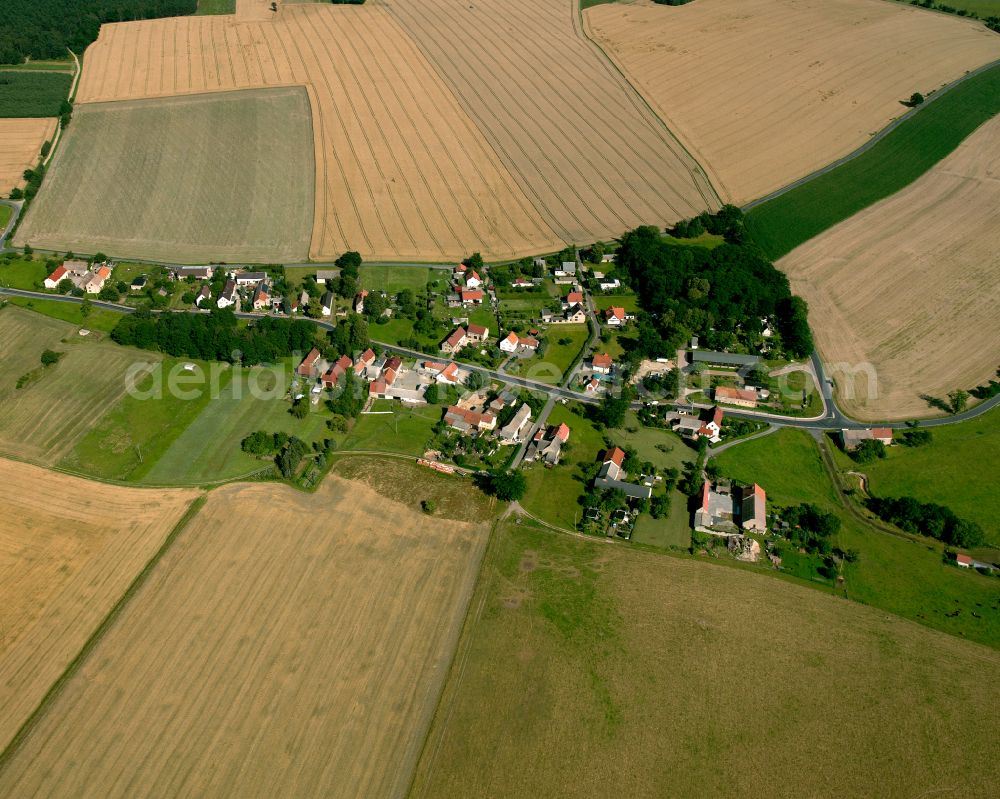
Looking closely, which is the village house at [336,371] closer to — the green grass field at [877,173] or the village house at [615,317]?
the village house at [615,317]

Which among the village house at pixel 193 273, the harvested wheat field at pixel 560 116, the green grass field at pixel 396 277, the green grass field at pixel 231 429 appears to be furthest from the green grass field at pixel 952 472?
the village house at pixel 193 273

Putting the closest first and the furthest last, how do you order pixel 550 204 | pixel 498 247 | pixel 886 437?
pixel 886 437, pixel 498 247, pixel 550 204

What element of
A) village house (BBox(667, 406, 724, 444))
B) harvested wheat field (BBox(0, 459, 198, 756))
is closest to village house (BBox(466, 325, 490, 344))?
village house (BBox(667, 406, 724, 444))

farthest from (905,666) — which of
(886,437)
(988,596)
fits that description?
(886,437)

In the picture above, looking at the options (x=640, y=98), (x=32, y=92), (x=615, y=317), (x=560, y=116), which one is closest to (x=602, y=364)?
(x=615, y=317)

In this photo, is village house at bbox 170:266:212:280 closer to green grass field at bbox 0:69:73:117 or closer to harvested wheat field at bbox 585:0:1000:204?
green grass field at bbox 0:69:73:117

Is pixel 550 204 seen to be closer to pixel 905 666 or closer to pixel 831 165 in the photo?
pixel 831 165
